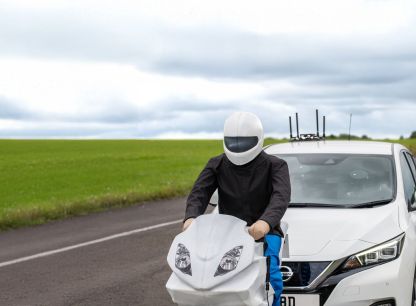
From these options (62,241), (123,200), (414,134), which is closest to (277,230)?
(62,241)

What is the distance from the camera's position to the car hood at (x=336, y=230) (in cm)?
595

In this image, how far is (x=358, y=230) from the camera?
625 cm

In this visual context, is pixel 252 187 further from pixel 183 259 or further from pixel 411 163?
pixel 411 163

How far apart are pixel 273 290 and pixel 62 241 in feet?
25.3

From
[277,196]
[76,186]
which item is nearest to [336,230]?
[277,196]

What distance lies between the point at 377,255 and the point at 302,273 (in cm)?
67

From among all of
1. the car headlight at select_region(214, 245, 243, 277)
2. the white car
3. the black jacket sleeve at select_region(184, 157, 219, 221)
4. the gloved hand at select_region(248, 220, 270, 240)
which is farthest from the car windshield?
the car headlight at select_region(214, 245, 243, 277)

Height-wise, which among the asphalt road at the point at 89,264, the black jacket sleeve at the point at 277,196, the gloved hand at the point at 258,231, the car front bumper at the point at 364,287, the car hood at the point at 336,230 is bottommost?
the asphalt road at the point at 89,264

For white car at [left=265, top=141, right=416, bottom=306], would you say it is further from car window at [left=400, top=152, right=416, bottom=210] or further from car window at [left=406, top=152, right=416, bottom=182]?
car window at [left=406, top=152, right=416, bottom=182]

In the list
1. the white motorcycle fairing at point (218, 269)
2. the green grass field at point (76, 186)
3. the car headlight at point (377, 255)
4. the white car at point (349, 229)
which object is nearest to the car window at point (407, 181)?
the white car at point (349, 229)

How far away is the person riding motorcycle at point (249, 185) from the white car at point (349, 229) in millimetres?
811

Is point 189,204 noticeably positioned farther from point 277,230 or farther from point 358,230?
point 358,230

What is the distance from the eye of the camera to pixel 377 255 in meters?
6.07

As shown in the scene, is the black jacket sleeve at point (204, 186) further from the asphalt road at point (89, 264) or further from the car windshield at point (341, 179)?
the asphalt road at point (89, 264)
